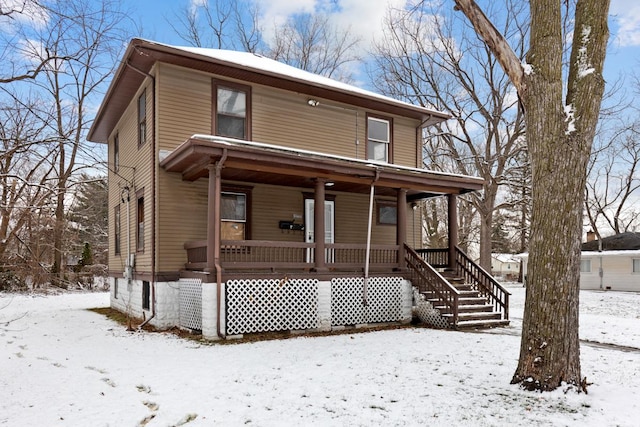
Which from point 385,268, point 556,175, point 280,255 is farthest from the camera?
point 385,268

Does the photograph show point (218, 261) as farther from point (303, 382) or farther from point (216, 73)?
point (216, 73)

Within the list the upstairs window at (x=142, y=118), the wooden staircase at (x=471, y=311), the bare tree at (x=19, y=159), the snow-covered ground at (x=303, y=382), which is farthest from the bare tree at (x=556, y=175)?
the upstairs window at (x=142, y=118)

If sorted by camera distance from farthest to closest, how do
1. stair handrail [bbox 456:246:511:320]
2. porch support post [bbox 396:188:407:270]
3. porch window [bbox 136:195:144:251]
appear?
porch window [bbox 136:195:144:251] < porch support post [bbox 396:188:407:270] < stair handrail [bbox 456:246:511:320]

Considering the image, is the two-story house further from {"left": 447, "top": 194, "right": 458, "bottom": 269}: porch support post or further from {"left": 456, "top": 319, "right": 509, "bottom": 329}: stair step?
{"left": 456, "top": 319, "right": 509, "bottom": 329}: stair step

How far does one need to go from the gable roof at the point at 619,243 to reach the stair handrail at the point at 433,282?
20.1 meters

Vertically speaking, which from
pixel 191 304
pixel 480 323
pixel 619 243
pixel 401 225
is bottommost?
pixel 480 323

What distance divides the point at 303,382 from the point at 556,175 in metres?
4.03

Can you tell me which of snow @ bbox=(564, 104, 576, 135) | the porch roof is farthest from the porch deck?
snow @ bbox=(564, 104, 576, 135)

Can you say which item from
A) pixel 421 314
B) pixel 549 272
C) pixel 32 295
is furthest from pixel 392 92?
pixel 549 272

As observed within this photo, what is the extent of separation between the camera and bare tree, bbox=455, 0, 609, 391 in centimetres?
555

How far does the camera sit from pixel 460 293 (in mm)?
11602

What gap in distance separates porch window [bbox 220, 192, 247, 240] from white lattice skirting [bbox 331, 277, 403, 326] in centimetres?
266

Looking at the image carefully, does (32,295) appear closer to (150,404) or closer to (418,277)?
(418,277)

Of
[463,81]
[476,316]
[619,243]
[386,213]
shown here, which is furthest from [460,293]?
[619,243]
